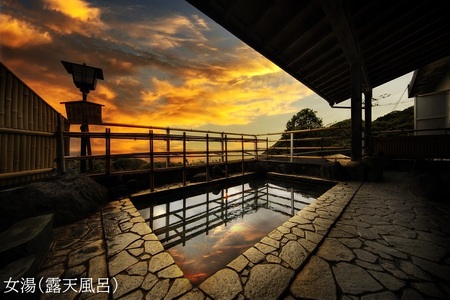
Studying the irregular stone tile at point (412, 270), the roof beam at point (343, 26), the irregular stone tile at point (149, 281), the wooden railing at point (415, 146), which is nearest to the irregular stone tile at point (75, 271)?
the irregular stone tile at point (149, 281)

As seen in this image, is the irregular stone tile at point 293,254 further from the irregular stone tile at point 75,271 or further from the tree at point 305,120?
the tree at point 305,120

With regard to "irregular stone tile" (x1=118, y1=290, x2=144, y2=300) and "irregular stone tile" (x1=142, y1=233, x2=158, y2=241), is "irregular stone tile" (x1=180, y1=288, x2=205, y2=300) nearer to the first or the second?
"irregular stone tile" (x1=118, y1=290, x2=144, y2=300)

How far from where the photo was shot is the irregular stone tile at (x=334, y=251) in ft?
5.51

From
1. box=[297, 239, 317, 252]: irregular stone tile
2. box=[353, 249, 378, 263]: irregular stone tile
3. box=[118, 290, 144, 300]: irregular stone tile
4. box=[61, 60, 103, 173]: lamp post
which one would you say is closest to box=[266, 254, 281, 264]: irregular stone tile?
box=[297, 239, 317, 252]: irregular stone tile

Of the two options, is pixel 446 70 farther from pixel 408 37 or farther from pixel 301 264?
Answer: pixel 301 264

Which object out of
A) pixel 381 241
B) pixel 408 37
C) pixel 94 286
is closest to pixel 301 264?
pixel 381 241

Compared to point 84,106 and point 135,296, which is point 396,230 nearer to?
point 135,296

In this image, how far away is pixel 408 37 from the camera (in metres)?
4.55

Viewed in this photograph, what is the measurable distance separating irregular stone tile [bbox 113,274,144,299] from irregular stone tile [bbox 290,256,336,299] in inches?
54.0

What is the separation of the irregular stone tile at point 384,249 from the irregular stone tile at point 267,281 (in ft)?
3.79

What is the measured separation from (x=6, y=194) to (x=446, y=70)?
1726 cm

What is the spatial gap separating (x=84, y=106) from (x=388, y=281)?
6.34 meters

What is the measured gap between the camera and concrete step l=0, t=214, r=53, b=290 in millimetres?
1284

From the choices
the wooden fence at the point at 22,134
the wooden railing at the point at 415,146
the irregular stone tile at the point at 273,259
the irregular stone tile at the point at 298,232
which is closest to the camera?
the irregular stone tile at the point at 273,259
